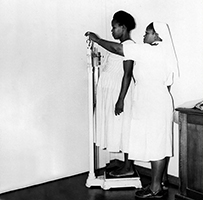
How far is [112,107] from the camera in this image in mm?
3529

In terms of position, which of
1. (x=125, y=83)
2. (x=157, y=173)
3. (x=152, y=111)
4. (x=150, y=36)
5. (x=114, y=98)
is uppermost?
(x=150, y=36)

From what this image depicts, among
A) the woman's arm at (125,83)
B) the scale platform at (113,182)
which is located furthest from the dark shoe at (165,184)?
the woman's arm at (125,83)

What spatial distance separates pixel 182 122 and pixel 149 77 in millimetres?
475

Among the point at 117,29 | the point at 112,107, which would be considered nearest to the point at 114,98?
the point at 112,107

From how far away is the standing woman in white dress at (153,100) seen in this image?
3.06 metres

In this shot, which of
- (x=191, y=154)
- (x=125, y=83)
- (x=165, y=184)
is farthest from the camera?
(x=165, y=184)

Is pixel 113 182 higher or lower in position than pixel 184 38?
lower

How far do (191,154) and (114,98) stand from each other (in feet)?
3.07

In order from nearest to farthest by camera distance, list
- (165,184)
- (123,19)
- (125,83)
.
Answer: (125,83), (123,19), (165,184)

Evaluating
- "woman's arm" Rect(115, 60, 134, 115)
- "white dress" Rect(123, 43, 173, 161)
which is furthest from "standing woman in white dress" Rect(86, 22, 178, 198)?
"woman's arm" Rect(115, 60, 134, 115)

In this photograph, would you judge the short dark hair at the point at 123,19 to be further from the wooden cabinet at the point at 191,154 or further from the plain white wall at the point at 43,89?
the wooden cabinet at the point at 191,154

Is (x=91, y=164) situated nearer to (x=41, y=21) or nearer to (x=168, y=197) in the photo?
(x=168, y=197)

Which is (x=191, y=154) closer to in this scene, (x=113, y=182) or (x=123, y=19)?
(x=113, y=182)

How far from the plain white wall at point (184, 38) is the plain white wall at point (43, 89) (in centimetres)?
70
